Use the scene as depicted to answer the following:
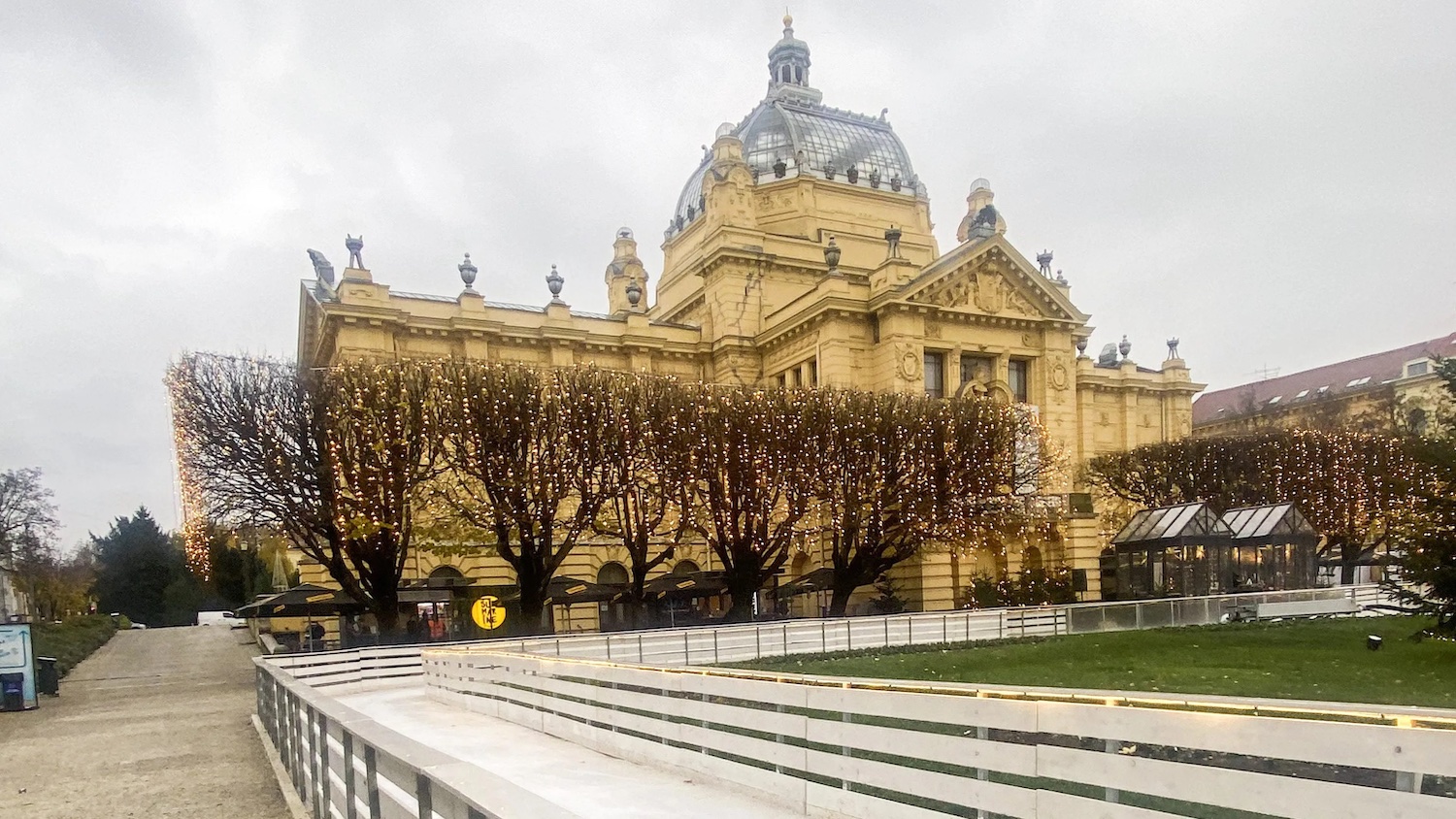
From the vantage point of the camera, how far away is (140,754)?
1447cm

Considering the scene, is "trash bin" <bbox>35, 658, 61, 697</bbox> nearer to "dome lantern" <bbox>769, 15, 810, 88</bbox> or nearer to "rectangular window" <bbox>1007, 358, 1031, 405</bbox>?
"rectangular window" <bbox>1007, 358, 1031, 405</bbox>

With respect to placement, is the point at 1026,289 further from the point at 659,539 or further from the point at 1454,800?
the point at 1454,800

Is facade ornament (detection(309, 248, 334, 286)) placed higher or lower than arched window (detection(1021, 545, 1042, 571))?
higher

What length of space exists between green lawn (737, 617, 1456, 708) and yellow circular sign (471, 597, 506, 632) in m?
12.5

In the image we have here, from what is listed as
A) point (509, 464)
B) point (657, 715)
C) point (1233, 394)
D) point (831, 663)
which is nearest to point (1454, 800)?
point (657, 715)

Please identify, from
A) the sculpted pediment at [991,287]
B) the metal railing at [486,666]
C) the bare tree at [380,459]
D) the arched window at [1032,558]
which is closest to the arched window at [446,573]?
the bare tree at [380,459]

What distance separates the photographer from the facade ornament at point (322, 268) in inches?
1666

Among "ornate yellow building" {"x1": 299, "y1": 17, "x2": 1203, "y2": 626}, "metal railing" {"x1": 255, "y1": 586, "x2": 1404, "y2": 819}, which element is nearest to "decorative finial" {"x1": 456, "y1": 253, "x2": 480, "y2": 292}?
"ornate yellow building" {"x1": 299, "y1": 17, "x2": 1203, "y2": 626}

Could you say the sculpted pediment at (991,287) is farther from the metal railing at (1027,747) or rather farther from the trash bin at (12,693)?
the trash bin at (12,693)

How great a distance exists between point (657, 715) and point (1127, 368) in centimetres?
6031

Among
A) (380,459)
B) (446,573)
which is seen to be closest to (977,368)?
(446,573)

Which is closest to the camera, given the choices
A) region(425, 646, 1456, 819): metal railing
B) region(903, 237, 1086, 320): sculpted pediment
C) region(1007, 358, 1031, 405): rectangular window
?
region(425, 646, 1456, 819): metal railing

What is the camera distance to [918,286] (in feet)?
151

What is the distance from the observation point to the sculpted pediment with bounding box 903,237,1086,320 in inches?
1838
